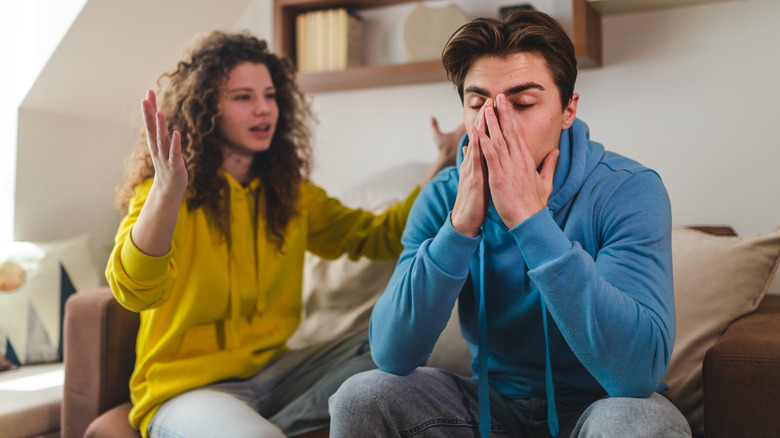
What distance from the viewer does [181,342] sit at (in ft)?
5.09

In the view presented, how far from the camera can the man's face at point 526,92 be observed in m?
1.18

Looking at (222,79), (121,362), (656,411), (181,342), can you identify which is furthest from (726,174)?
(121,362)

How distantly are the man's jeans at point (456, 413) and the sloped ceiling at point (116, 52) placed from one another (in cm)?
173

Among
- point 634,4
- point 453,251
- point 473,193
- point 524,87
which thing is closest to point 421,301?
point 453,251

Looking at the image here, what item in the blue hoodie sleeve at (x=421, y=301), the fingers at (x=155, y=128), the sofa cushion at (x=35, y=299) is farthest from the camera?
the sofa cushion at (x=35, y=299)

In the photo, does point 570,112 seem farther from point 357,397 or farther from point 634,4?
point 634,4

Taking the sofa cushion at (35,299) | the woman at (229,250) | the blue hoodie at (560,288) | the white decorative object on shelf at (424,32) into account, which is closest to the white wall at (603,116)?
the white decorative object on shelf at (424,32)

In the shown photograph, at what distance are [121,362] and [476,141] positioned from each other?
107 cm

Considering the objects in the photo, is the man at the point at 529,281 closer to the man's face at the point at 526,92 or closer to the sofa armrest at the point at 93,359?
the man's face at the point at 526,92

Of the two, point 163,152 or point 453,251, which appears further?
point 163,152

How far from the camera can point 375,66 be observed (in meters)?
2.19

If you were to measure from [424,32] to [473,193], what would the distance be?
1198mm

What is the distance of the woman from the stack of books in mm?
435

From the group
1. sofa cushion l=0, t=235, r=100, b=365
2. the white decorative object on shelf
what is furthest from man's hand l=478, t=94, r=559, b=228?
sofa cushion l=0, t=235, r=100, b=365
